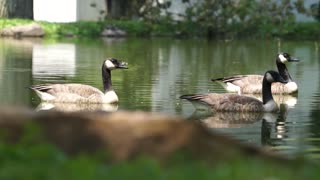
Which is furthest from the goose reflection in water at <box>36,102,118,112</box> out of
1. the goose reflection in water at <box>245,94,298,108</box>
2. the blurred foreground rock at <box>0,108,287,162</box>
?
the blurred foreground rock at <box>0,108,287,162</box>

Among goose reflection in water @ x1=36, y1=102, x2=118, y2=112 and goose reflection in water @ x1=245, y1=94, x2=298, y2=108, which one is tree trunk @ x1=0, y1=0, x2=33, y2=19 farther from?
goose reflection in water @ x1=36, y1=102, x2=118, y2=112

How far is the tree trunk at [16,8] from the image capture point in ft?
145

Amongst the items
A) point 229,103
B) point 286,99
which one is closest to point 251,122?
point 229,103

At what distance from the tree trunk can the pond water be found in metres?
4.62

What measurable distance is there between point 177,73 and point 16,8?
21.9m

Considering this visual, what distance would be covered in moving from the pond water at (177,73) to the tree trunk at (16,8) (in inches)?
182

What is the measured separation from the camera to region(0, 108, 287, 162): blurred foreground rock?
559 cm

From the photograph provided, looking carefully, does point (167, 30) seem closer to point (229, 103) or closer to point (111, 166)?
point (229, 103)

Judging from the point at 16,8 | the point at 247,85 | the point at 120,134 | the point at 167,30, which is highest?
the point at 16,8

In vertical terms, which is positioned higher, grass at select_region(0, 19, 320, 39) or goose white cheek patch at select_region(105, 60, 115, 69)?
grass at select_region(0, 19, 320, 39)

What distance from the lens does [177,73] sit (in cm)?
2431

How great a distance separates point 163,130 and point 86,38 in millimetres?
37227

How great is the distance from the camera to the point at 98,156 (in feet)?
18.0

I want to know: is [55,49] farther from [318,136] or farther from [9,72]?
[318,136]
